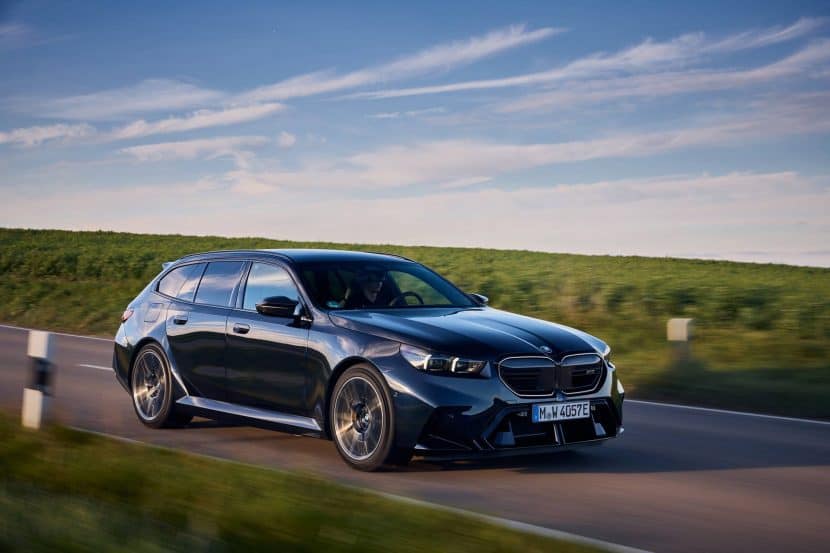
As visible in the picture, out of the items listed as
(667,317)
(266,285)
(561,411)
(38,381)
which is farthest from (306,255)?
(667,317)

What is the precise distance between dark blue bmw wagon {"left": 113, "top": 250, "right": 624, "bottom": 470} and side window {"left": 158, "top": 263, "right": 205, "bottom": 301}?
0.06ft

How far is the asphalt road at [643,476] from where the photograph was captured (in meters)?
6.38

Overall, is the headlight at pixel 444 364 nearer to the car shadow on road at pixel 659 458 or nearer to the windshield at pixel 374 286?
the car shadow on road at pixel 659 458

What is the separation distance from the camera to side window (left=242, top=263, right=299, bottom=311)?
28.9 feet

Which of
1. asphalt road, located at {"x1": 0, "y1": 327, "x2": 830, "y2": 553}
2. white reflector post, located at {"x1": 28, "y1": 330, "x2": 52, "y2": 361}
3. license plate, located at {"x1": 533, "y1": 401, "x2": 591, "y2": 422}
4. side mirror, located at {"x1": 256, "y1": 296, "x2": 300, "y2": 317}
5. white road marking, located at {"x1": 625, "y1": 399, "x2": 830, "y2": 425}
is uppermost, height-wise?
side mirror, located at {"x1": 256, "y1": 296, "x2": 300, "y2": 317}

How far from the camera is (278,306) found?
835cm

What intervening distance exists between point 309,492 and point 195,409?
3661mm

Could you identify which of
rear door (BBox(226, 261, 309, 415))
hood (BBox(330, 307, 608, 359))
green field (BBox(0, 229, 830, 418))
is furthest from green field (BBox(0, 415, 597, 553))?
green field (BBox(0, 229, 830, 418))

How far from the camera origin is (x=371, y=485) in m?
7.35

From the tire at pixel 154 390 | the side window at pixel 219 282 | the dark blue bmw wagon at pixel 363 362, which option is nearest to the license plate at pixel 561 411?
the dark blue bmw wagon at pixel 363 362

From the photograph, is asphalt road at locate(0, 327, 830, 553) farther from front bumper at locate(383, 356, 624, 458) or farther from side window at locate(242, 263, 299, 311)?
side window at locate(242, 263, 299, 311)

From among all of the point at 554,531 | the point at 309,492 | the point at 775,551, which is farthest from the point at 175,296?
the point at 775,551

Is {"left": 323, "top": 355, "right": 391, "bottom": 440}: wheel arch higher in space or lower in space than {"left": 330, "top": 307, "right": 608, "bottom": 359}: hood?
A: lower

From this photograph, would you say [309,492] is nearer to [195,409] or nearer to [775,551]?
[775,551]
